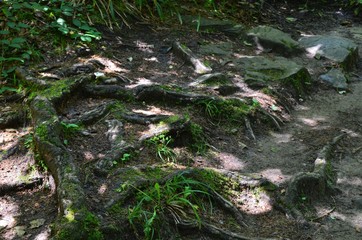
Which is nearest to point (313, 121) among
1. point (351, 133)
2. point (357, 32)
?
point (351, 133)

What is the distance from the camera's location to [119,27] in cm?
710

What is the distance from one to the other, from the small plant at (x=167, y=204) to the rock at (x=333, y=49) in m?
4.65

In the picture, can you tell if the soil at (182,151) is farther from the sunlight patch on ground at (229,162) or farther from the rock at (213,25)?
the rock at (213,25)

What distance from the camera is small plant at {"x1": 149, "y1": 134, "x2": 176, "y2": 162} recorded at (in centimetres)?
426

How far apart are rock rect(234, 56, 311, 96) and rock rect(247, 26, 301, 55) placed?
1.97ft

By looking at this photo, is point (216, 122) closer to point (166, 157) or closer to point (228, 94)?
point (228, 94)

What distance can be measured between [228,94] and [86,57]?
191 centimetres

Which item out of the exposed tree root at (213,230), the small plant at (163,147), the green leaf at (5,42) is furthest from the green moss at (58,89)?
the exposed tree root at (213,230)

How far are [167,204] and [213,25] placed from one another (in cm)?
515

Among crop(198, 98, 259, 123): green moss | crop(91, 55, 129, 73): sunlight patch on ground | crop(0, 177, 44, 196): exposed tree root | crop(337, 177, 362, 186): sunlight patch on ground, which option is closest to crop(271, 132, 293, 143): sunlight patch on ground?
crop(198, 98, 259, 123): green moss

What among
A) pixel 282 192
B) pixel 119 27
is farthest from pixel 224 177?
pixel 119 27

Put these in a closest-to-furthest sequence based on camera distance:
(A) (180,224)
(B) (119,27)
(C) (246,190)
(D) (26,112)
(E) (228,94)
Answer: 1. (A) (180,224)
2. (C) (246,190)
3. (D) (26,112)
4. (E) (228,94)
5. (B) (119,27)

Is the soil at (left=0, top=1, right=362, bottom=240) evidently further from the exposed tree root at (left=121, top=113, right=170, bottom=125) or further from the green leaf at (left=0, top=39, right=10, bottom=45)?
the green leaf at (left=0, top=39, right=10, bottom=45)

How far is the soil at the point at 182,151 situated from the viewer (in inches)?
140
